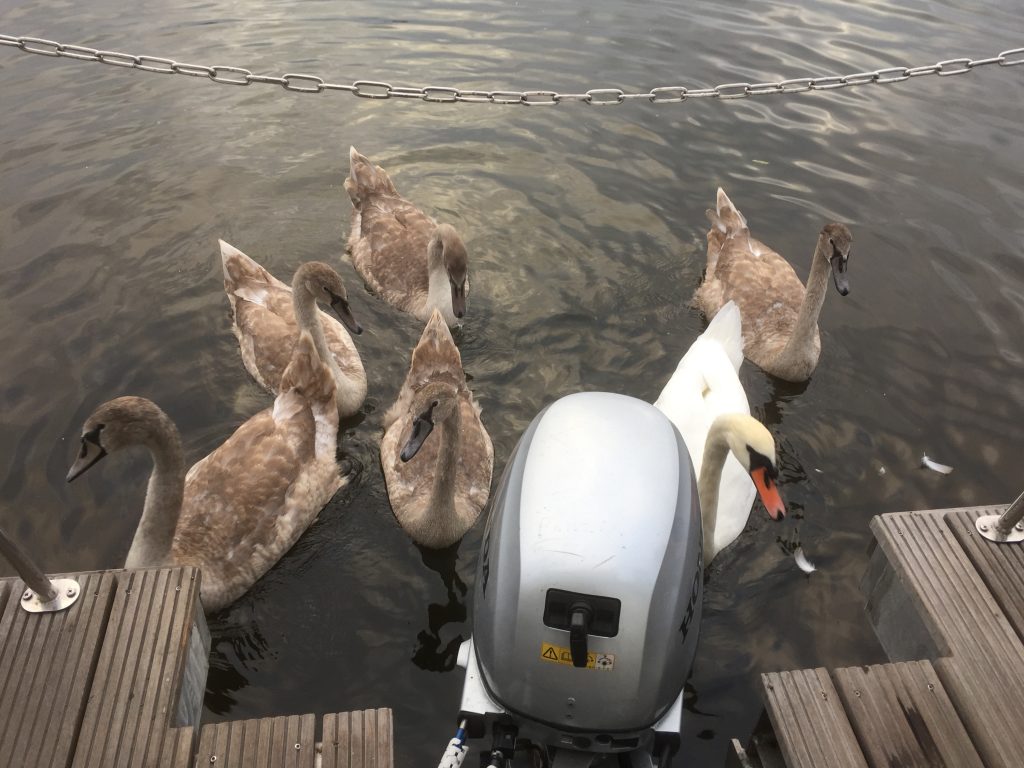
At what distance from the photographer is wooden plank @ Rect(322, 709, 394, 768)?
3305mm

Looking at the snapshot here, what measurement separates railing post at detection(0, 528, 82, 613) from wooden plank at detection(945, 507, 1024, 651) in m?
4.46

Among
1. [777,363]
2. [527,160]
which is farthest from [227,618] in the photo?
[527,160]

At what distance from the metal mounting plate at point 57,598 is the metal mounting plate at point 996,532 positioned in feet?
15.0

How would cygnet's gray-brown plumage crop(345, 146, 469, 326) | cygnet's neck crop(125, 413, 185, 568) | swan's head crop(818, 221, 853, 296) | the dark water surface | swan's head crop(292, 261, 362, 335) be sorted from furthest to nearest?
cygnet's gray-brown plumage crop(345, 146, 469, 326) → swan's head crop(818, 221, 853, 296) → swan's head crop(292, 261, 362, 335) → the dark water surface → cygnet's neck crop(125, 413, 185, 568)

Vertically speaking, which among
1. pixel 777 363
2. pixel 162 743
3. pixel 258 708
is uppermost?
pixel 162 743

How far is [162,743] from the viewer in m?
3.33

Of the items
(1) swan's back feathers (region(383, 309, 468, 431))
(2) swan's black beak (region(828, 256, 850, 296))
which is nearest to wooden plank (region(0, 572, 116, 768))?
(1) swan's back feathers (region(383, 309, 468, 431))

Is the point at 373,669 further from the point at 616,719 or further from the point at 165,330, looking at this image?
the point at 165,330

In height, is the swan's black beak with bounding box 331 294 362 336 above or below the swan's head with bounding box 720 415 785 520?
below

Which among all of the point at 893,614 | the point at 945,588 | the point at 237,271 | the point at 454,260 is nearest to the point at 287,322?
the point at 237,271

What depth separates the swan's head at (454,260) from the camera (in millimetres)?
6852

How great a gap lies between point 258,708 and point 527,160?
7.28 meters

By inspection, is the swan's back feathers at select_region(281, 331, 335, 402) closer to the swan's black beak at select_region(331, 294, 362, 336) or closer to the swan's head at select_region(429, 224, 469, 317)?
the swan's black beak at select_region(331, 294, 362, 336)

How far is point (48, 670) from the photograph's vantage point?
3.51 meters
